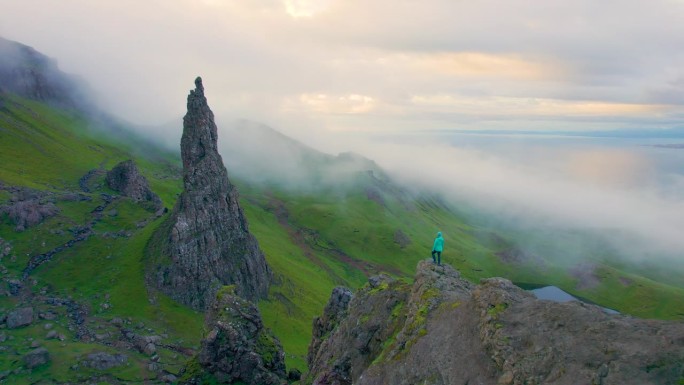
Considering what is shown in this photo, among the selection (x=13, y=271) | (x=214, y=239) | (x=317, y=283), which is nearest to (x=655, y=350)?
(x=214, y=239)

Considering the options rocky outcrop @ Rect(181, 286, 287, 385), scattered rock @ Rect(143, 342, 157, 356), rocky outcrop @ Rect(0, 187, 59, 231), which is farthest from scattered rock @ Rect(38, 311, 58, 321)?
rocky outcrop @ Rect(181, 286, 287, 385)

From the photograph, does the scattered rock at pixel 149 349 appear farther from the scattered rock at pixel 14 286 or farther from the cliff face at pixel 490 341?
the cliff face at pixel 490 341

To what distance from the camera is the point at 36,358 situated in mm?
85375

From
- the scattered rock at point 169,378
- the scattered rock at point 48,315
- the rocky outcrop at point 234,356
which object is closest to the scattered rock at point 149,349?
the scattered rock at point 169,378

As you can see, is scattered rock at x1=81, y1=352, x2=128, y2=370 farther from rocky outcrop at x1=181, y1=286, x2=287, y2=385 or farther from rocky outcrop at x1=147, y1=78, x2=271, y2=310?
rocky outcrop at x1=147, y1=78, x2=271, y2=310

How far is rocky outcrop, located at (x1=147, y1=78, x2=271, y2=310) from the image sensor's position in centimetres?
12462

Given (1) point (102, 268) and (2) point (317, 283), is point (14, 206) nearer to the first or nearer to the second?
(1) point (102, 268)

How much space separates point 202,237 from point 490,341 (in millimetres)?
113215

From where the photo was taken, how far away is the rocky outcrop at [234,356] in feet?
238

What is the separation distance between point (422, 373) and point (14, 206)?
152 m

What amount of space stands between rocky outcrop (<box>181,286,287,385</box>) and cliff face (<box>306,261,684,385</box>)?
27.8 meters

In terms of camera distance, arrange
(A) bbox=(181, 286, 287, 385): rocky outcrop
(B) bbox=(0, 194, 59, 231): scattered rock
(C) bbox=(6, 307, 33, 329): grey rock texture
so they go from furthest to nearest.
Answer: (B) bbox=(0, 194, 59, 231): scattered rock
(C) bbox=(6, 307, 33, 329): grey rock texture
(A) bbox=(181, 286, 287, 385): rocky outcrop

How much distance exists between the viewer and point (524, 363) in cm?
2919

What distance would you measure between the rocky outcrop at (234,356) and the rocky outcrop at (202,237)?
5034cm
